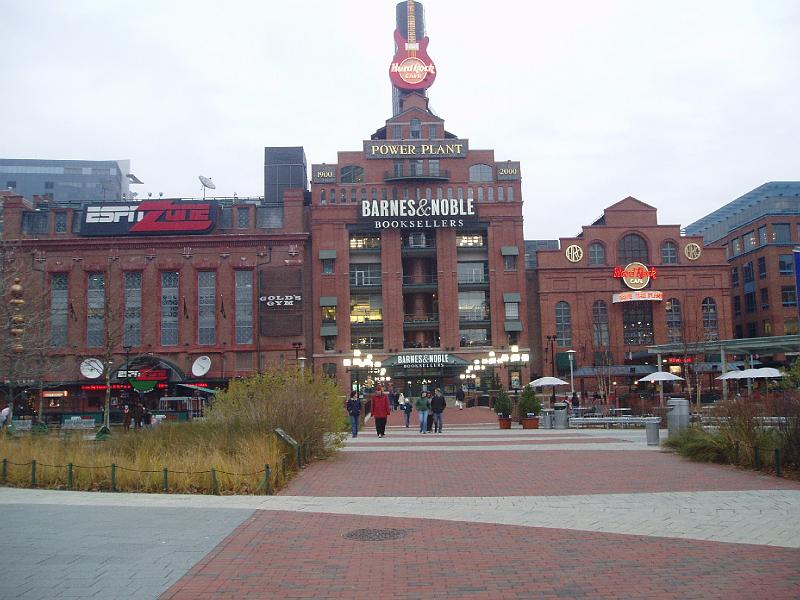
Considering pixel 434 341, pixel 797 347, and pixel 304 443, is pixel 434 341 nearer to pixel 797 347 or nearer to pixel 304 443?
pixel 797 347

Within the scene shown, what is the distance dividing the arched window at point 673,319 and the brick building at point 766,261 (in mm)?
7288

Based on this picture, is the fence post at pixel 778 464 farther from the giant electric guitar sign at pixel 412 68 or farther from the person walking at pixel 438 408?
the giant electric guitar sign at pixel 412 68

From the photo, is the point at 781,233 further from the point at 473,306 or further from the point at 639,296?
the point at 473,306

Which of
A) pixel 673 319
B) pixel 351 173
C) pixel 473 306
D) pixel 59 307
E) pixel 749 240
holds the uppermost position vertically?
pixel 351 173

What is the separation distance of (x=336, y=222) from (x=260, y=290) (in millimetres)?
9031

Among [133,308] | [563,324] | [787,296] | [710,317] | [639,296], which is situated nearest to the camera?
→ [133,308]

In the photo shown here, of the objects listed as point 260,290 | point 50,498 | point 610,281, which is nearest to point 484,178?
point 610,281

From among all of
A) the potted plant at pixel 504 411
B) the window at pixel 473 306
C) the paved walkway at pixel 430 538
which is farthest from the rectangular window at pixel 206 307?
the paved walkway at pixel 430 538

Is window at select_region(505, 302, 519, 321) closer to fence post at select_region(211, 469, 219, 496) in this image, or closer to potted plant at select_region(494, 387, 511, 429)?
potted plant at select_region(494, 387, 511, 429)

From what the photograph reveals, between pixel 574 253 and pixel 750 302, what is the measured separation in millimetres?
22476

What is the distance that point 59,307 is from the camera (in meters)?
63.5

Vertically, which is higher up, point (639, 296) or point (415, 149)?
point (415, 149)

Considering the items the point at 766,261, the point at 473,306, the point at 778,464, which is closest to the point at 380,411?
the point at 778,464

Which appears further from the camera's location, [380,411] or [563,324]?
[563,324]
